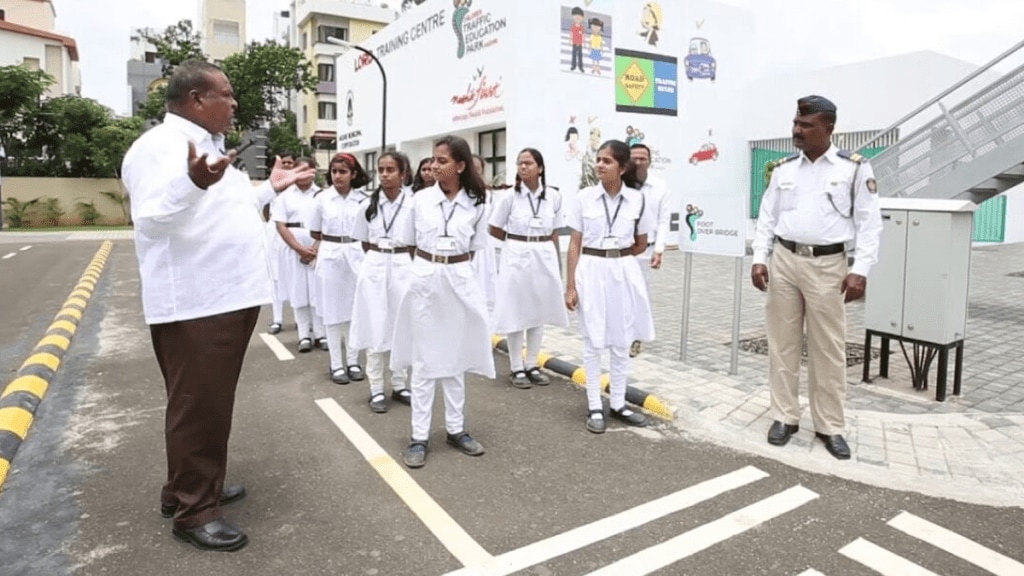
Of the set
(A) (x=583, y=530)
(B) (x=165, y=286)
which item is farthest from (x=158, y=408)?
(A) (x=583, y=530)

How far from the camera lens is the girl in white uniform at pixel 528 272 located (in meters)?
6.34

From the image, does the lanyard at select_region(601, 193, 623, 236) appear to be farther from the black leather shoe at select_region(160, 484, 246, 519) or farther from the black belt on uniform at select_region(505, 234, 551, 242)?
the black leather shoe at select_region(160, 484, 246, 519)

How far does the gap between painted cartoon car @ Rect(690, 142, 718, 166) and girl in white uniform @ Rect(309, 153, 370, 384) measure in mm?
15889

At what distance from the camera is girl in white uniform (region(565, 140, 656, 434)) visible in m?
4.94

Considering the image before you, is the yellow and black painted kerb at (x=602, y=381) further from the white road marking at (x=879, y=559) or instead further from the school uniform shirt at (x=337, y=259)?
the white road marking at (x=879, y=559)

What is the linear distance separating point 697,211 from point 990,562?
3923mm

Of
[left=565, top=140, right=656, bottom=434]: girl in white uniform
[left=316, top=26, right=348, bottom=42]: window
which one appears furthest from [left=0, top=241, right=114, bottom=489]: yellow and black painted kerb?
[left=316, top=26, right=348, bottom=42]: window

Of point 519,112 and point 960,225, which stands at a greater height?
point 519,112

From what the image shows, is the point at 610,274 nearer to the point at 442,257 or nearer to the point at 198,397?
the point at 442,257

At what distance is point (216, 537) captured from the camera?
3256 millimetres

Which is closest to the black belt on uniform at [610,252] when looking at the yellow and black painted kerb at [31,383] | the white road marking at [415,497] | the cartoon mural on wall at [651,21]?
the white road marking at [415,497]

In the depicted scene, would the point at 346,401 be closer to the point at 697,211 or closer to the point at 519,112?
the point at 697,211

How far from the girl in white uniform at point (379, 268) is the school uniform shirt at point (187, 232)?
211 cm

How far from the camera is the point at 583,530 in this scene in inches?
135
